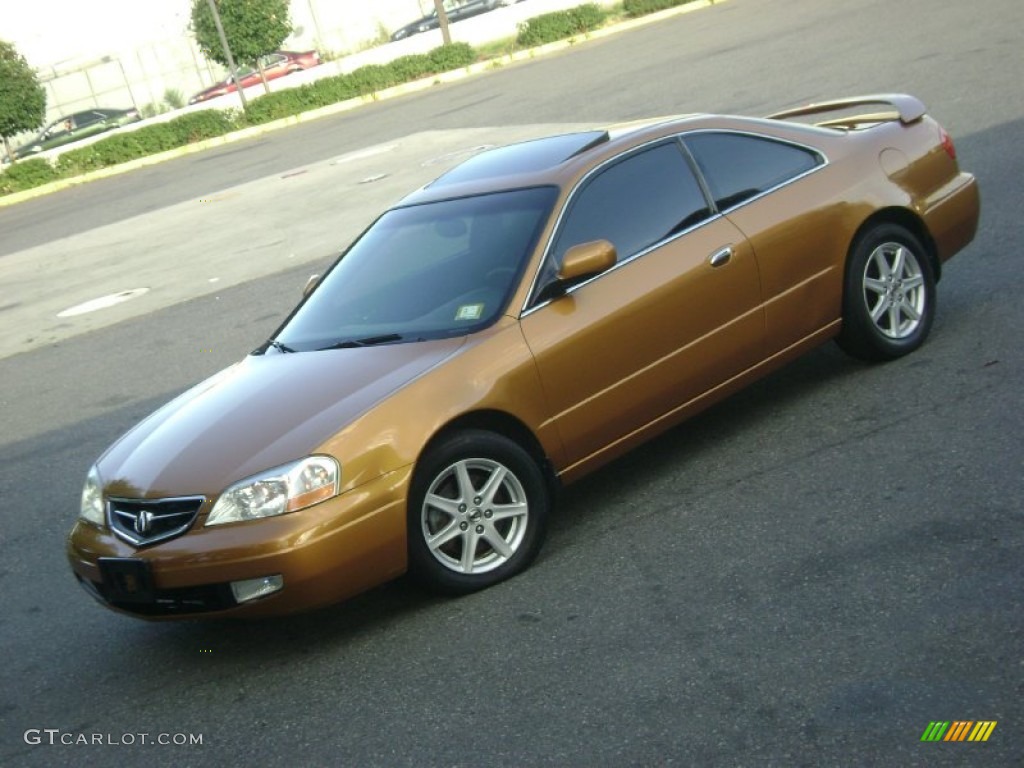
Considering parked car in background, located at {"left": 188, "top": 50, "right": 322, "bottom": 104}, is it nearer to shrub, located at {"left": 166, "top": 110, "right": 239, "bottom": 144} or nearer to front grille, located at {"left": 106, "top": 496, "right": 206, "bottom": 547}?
shrub, located at {"left": 166, "top": 110, "right": 239, "bottom": 144}

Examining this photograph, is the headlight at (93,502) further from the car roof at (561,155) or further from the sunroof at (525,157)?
the sunroof at (525,157)

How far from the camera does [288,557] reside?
17.0 feet

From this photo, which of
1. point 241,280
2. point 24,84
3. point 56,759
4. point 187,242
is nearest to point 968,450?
point 56,759

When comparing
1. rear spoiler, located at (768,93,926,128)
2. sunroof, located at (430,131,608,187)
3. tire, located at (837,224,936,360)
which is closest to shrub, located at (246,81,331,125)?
rear spoiler, located at (768,93,926,128)

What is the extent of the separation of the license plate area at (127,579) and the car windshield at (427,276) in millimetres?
1401

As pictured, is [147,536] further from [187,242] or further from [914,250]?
[187,242]

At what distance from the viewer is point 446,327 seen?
609cm

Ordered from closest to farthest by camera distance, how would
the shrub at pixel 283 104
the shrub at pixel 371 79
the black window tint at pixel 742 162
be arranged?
the black window tint at pixel 742 162 < the shrub at pixel 283 104 < the shrub at pixel 371 79

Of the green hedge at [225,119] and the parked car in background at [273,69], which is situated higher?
the parked car in background at [273,69]

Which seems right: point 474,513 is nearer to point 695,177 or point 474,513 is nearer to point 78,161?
point 695,177

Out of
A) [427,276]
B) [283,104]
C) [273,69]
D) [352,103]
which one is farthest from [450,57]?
[427,276]

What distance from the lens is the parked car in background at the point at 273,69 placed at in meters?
52.7

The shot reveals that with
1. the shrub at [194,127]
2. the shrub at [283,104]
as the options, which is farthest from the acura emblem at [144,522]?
the shrub at [283,104]

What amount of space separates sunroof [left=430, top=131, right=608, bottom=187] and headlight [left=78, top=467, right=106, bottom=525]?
228 centimetres
